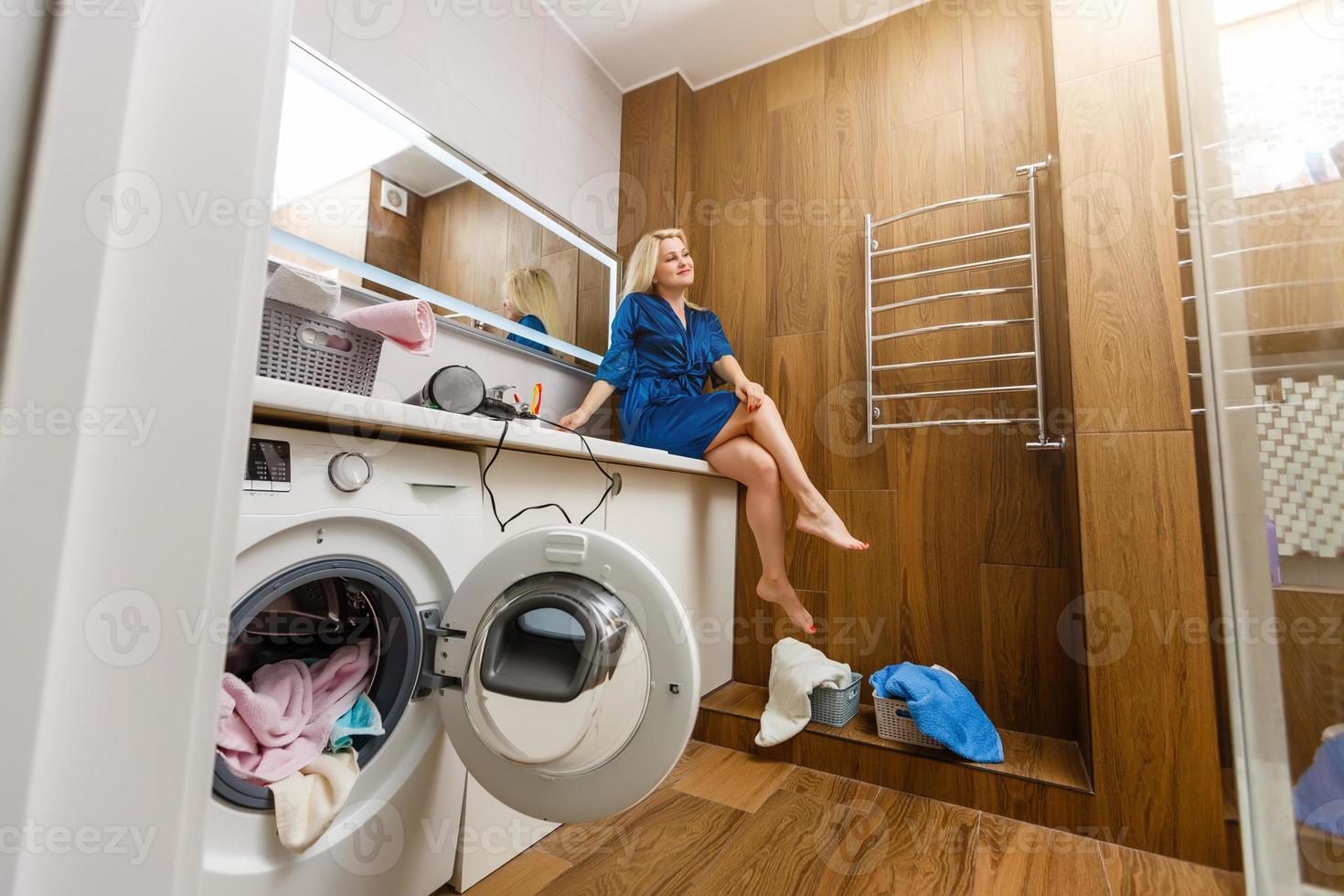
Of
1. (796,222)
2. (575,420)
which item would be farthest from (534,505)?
(796,222)

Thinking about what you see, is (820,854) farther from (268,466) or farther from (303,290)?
(303,290)

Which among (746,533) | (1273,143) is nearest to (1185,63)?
(1273,143)

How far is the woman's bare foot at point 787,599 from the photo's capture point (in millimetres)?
A: 1747

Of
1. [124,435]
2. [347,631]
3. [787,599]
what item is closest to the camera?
[124,435]

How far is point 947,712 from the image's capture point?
A: 144 centimetres

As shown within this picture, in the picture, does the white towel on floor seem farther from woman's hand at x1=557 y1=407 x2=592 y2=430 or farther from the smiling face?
the smiling face

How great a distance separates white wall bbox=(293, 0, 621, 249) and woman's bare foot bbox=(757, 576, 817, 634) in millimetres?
1474

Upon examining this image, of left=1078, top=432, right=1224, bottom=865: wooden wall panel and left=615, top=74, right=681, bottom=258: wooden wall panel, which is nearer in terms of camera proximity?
left=1078, top=432, right=1224, bottom=865: wooden wall panel

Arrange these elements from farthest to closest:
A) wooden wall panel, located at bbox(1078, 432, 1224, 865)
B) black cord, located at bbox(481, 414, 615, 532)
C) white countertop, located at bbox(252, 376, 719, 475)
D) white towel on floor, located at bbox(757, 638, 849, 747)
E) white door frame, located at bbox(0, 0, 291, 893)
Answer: white towel on floor, located at bbox(757, 638, 849, 747)
wooden wall panel, located at bbox(1078, 432, 1224, 865)
black cord, located at bbox(481, 414, 615, 532)
white countertop, located at bbox(252, 376, 719, 475)
white door frame, located at bbox(0, 0, 291, 893)

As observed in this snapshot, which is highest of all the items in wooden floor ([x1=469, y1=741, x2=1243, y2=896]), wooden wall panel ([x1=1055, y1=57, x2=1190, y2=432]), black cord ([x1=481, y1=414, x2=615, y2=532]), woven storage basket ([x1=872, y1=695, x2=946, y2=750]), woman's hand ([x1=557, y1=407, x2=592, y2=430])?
wooden wall panel ([x1=1055, y1=57, x2=1190, y2=432])

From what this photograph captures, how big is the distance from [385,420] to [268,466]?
15 cm

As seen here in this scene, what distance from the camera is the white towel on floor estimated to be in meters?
1.58

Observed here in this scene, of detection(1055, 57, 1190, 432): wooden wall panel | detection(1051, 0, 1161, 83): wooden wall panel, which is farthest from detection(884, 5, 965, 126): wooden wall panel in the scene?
detection(1055, 57, 1190, 432): wooden wall panel

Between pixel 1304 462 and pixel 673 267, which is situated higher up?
pixel 673 267
